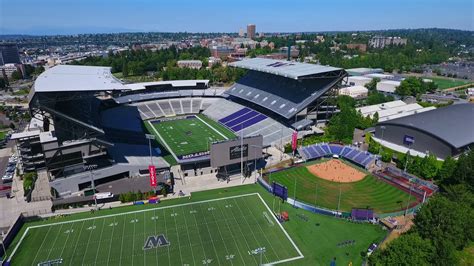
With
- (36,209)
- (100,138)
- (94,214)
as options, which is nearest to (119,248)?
(94,214)

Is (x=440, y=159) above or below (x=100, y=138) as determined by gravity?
below

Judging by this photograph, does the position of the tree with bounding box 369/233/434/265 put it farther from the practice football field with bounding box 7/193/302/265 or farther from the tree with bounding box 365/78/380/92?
the tree with bounding box 365/78/380/92

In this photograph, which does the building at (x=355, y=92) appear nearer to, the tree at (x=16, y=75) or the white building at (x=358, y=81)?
the white building at (x=358, y=81)

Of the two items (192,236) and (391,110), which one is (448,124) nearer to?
(391,110)

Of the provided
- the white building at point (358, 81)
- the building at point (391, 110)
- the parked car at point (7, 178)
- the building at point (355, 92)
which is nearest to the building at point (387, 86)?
the white building at point (358, 81)

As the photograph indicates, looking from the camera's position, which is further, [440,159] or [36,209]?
[440,159]

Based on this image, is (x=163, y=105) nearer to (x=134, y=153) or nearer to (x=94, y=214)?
(x=134, y=153)

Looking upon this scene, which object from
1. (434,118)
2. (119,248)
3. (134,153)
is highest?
(434,118)
